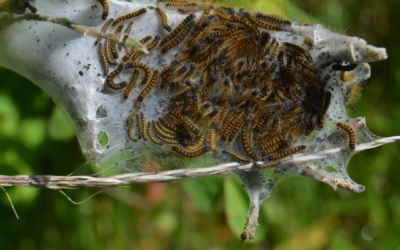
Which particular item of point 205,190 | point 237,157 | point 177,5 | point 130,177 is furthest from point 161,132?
point 205,190

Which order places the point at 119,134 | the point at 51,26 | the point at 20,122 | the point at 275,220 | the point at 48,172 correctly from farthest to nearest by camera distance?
the point at 275,220
the point at 48,172
the point at 20,122
the point at 119,134
the point at 51,26

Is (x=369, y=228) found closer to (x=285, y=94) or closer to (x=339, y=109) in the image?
(x=339, y=109)

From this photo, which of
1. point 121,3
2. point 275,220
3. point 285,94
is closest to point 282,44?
point 285,94

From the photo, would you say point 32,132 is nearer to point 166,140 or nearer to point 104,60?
point 104,60

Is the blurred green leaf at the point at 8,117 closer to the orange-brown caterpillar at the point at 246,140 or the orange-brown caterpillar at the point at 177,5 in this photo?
the orange-brown caterpillar at the point at 177,5

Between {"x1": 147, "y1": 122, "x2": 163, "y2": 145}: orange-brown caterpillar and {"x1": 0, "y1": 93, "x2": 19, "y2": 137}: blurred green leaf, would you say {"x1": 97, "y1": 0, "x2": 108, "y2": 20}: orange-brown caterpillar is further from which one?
{"x1": 0, "y1": 93, "x2": 19, "y2": 137}: blurred green leaf

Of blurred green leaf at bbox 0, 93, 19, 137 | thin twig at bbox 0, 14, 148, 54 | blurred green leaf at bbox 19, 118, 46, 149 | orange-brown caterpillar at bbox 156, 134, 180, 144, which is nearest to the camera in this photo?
thin twig at bbox 0, 14, 148, 54

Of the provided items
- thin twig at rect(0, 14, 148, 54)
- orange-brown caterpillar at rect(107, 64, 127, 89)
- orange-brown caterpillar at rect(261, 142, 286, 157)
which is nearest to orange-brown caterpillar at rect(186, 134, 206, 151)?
orange-brown caterpillar at rect(261, 142, 286, 157)
